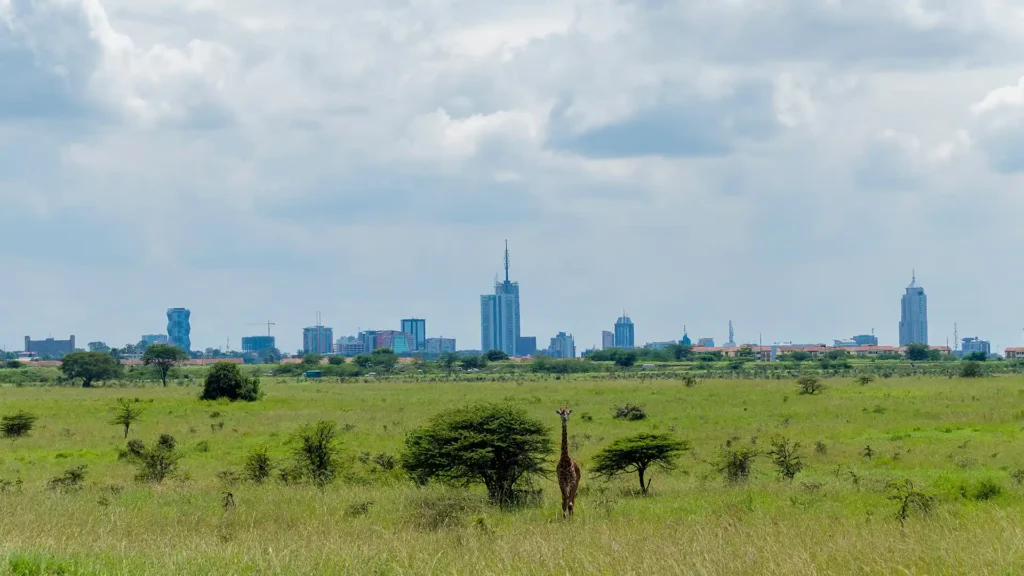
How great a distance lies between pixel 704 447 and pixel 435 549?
20591mm

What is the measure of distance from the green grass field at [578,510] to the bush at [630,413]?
0.57m

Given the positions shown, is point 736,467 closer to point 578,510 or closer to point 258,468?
point 578,510

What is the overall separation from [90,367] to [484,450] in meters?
83.8

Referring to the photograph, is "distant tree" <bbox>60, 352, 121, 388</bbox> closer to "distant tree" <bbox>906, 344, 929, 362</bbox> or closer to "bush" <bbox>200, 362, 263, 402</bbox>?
"bush" <bbox>200, 362, 263, 402</bbox>

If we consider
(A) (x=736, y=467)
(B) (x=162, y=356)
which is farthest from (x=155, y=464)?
(B) (x=162, y=356)

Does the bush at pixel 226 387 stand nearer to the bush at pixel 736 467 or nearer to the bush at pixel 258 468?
the bush at pixel 258 468

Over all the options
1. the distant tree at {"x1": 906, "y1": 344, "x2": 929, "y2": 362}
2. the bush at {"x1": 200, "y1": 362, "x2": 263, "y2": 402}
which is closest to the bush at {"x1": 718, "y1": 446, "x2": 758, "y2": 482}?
the bush at {"x1": 200, "y1": 362, "x2": 263, "y2": 402}

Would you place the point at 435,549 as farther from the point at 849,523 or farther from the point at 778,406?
the point at 778,406

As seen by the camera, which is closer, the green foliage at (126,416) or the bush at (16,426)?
the bush at (16,426)

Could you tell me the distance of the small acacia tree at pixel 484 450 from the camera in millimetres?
19297

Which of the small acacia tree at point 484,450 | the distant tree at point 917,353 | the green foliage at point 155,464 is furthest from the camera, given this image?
the distant tree at point 917,353

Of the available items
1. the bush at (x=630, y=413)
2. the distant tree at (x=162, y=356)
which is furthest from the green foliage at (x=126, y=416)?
the distant tree at (x=162, y=356)

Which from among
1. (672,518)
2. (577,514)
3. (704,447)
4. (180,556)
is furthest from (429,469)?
(704,447)

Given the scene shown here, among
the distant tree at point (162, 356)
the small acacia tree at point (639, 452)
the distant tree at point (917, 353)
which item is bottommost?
the distant tree at point (917, 353)
